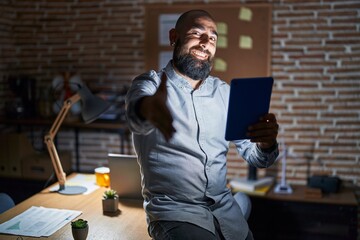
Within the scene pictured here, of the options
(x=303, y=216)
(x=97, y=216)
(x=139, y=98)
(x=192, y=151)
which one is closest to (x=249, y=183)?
(x=303, y=216)

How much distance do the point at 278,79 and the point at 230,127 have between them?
210cm

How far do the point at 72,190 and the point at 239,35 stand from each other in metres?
1.96

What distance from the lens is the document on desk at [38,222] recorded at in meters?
2.06

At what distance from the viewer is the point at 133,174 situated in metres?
2.54

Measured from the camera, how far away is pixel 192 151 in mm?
1971

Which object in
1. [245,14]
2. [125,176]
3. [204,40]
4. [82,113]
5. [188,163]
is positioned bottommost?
[125,176]

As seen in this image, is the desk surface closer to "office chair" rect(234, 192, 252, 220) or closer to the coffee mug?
"office chair" rect(234, 192, 252, 220)

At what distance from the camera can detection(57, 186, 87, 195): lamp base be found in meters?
2.66

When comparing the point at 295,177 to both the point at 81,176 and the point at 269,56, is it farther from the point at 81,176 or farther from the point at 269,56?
the point at 81,176

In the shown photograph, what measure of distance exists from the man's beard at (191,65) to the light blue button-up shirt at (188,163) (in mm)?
49

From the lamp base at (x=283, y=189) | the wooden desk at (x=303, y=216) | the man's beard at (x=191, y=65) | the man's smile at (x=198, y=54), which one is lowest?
the wooden desk at (x=303, y=216)

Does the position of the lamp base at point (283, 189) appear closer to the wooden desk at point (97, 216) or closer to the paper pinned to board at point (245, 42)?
the paper pinned to board at point (245, 42)

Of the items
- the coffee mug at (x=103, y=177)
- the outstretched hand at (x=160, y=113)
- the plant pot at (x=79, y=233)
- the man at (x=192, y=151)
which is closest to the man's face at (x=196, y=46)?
the man at (x=192, y=151)

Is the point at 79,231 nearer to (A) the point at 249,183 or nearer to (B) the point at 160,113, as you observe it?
(B) the point at 160,113
